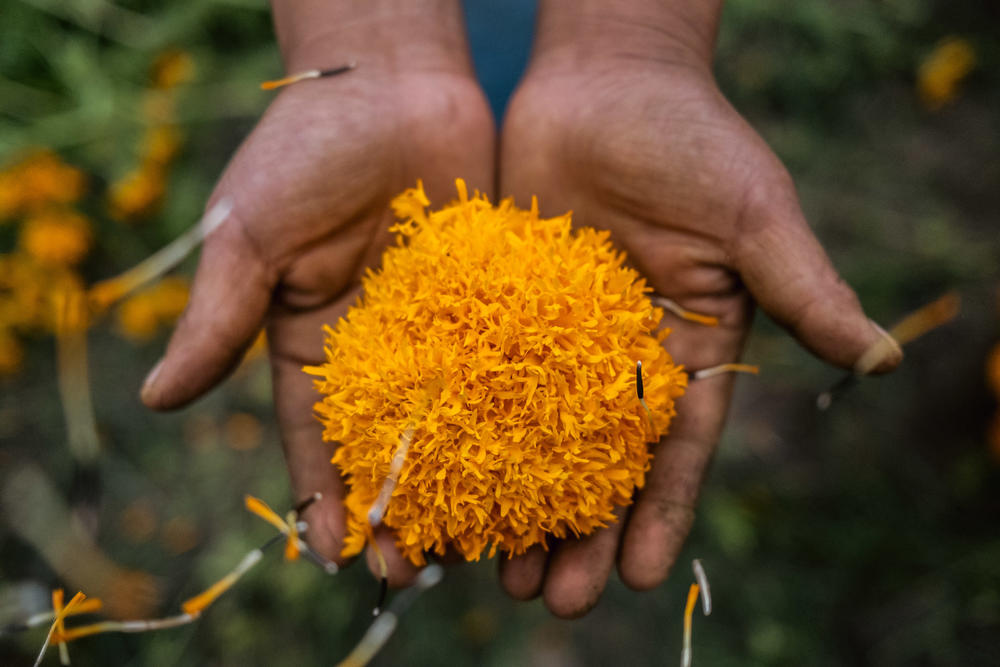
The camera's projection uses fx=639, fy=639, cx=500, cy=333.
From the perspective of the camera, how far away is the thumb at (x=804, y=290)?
1.72 meters

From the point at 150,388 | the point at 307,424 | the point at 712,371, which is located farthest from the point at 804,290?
the point at 150,388

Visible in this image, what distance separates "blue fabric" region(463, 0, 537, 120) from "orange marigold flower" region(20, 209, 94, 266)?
6.83ft

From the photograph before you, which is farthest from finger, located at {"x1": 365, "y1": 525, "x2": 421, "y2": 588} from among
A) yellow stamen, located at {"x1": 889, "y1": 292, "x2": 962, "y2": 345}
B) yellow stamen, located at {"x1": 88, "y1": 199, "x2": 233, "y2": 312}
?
yellow stamen, located at {"x1": 889, "y1": 292, "x2": 962, "y2": 345}

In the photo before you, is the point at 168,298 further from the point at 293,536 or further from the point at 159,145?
the point at 293,536

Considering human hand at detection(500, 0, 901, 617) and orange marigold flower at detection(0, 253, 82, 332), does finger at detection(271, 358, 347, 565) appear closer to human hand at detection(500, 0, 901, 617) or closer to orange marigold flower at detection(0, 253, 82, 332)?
human hand at detection(500, 0, 901, 617)

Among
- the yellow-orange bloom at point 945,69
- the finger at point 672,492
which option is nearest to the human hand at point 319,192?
the finger at point 672,492

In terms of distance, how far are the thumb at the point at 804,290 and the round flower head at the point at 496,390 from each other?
1.32 feet

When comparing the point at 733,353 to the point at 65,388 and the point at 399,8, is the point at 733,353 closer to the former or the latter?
the point at 399,8

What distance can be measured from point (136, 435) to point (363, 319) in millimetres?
2345

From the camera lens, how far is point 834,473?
3.16 m

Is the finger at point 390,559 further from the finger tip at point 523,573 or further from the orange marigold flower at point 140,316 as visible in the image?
the orange marigold flower at point 140,316

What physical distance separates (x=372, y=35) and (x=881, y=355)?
193cm

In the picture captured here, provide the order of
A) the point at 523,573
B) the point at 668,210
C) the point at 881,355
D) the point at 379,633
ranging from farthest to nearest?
the point at 379,633
the point at 668,210
the point at 523,573
the point at 881,355

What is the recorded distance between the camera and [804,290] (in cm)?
174
